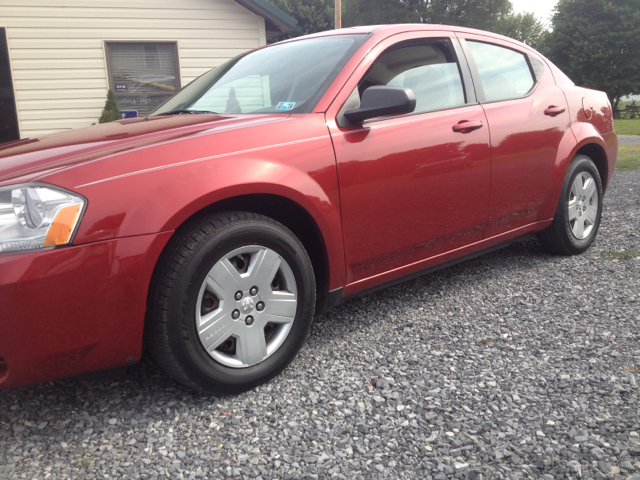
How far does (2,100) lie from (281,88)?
8.27 m

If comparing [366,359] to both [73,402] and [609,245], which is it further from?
[609,245]

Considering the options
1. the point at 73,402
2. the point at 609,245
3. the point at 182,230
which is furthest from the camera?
the point at 609,245

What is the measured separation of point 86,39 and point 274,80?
7.58 meters

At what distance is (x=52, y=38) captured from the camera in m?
9.13

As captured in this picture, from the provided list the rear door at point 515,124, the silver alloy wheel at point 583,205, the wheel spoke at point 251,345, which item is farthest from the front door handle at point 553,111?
the wheel spoke at point 251,345

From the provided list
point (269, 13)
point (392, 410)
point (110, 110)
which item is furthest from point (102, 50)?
point (392, 410)

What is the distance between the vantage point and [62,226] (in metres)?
1.90

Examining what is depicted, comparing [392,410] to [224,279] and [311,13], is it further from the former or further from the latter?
[311,13]

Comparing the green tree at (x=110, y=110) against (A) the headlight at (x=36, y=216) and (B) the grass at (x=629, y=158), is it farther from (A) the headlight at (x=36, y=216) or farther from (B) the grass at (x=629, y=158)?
(B) the grass at (x=629, y=158)

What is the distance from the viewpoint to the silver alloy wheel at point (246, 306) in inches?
89.6

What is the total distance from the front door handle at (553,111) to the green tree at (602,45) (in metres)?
40.2

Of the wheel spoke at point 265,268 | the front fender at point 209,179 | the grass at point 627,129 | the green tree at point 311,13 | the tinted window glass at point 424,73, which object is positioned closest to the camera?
the front fender at point 209,179

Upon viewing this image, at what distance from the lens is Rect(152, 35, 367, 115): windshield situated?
2840 mm

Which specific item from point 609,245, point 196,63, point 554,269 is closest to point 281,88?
point 554,269
